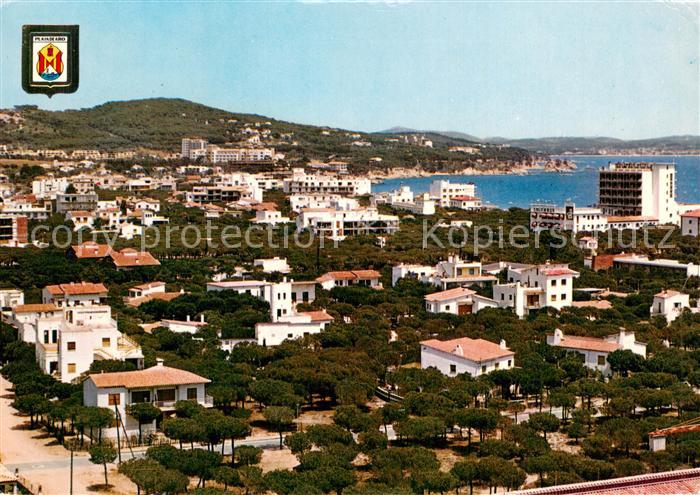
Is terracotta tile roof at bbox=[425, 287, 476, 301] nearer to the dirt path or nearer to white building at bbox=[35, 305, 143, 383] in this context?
white building at bbox=[35, 305, 143, 383]

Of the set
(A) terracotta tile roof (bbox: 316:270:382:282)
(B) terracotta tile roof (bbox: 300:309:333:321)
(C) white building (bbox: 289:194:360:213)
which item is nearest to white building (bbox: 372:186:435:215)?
(C) white building (bbox: 289:194:360:213)

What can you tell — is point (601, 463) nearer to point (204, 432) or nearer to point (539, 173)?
point (204, 432)

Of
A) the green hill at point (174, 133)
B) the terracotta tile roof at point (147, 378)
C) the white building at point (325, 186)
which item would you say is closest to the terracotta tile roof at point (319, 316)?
the terracotta tile roof at point (147, 378)

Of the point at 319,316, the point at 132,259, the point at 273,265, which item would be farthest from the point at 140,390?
the point at 132,259

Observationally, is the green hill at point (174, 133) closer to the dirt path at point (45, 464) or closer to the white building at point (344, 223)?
the white building at point (344, 223)

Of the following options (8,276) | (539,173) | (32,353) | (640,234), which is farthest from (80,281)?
(539,173)

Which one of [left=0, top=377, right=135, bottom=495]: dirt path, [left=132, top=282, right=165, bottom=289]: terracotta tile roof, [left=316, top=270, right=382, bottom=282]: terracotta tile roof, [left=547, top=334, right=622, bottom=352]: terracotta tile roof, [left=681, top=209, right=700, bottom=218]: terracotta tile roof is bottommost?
[left=0, top=377, right=135, bottom=495]: dirt path

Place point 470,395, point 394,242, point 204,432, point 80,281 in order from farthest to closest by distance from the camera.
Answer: point 394,242 < point 80,281 < point 470,395 < point 204,432
